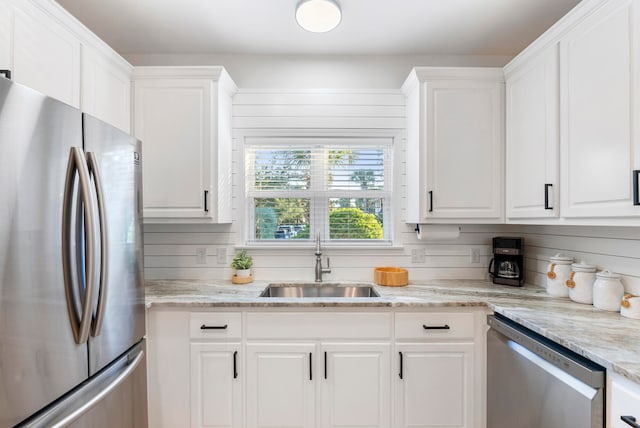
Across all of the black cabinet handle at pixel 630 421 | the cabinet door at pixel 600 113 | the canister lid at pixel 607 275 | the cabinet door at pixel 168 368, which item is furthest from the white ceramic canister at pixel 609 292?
the cabinet door at pixel 168 368

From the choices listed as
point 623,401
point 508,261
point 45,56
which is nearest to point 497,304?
point 508,261

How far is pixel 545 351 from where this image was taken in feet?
4.36

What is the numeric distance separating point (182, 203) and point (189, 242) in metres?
0.44

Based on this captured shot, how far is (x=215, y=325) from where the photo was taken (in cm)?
180

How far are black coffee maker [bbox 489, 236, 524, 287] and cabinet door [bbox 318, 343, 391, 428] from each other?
100 cm

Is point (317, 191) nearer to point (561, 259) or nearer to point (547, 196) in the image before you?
point (547, 196)

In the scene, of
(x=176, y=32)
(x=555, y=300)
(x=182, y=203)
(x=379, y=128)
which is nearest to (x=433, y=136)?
(x=379, y=128)

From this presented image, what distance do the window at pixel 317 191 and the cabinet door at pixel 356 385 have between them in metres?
0.87

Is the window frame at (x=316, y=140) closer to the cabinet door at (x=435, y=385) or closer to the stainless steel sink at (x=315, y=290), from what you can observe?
the stainless steel sink at (x=315, y=290)

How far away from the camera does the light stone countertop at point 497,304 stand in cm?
119

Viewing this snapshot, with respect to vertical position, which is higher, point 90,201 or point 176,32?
point 176,32

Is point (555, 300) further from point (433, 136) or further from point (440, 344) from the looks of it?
point (433, 136)

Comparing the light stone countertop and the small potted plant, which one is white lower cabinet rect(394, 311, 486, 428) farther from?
the small potted plant

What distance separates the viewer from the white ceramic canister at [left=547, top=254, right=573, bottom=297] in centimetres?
189
